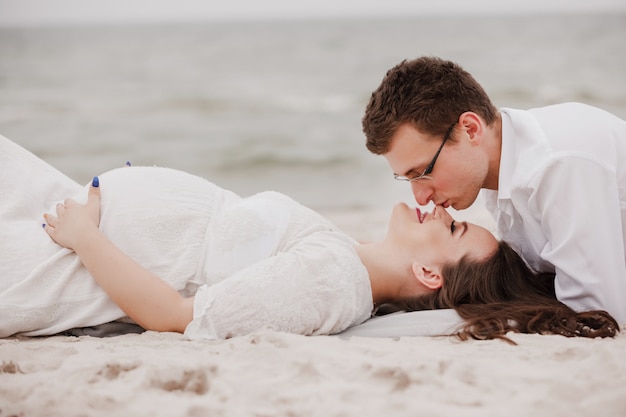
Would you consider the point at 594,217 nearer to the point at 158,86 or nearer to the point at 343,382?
the point at 343,382

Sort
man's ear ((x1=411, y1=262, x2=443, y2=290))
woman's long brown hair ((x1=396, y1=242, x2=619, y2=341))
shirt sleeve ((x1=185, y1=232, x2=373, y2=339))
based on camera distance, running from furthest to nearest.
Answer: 1. man's ear ((x1=411, y1=262, x2=443, y2=290))
2. woman's long brown hair ((x1=396, y1=242, x2=619, y2=341))
3. shirt sleeve ((x1=185, y1=232, x2=373, y2=339))

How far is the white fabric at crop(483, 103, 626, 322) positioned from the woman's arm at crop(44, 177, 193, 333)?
71.6 inches

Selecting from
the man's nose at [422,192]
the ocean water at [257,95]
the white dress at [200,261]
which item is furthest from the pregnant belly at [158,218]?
the ocean water at [257,95]

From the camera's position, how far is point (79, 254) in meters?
3.16

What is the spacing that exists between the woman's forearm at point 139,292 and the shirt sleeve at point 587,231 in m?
1.84

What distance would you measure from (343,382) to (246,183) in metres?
8.71

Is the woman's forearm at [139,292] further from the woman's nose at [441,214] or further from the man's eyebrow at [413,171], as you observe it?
the man's eyebrow at [413,171]

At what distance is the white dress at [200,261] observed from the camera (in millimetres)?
3006

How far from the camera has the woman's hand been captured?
3197 mm

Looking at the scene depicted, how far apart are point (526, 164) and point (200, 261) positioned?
1.74 metres

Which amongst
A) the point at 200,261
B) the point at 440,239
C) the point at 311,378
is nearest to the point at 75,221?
the point at 200,261

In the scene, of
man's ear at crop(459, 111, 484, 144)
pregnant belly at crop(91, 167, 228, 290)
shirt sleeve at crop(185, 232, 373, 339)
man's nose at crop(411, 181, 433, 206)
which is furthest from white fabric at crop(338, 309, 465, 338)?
man's ear at crop(459, 111, 484, 144)

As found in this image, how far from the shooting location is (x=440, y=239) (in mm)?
3441

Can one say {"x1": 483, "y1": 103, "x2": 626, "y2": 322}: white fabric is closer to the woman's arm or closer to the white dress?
the white dress
